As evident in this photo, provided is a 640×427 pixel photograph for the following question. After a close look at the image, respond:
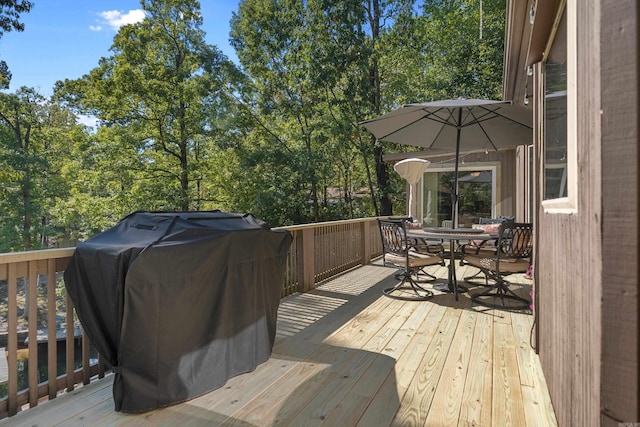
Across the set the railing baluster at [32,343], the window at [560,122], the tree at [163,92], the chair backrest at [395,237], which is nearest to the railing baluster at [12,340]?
the railing baluster at [32,343]

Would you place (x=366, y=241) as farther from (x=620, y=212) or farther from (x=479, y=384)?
(x=620, y=212)

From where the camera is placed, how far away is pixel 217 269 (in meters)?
2.24

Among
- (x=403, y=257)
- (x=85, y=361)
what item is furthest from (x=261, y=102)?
(x=85, y=361)

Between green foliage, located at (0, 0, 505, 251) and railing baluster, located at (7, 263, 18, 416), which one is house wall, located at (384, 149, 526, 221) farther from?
railing baluster, located at (7, 263, 18, 416)

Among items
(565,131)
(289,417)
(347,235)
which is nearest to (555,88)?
(565,131)

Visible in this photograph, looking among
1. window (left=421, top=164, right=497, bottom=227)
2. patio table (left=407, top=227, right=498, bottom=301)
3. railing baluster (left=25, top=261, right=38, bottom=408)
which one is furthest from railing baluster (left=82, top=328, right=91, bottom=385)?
window (left=421, top=164, right=497, bottom=227)

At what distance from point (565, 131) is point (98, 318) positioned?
8.13 feet

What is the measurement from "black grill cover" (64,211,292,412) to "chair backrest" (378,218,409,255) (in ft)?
7.63

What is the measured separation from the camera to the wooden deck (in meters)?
1.94

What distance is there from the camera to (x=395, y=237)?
4.54 m

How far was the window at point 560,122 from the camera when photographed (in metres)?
1.48

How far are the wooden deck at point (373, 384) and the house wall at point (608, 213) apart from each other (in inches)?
36.5

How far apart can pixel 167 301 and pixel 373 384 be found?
4.30ft

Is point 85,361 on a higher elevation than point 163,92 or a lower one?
lower
